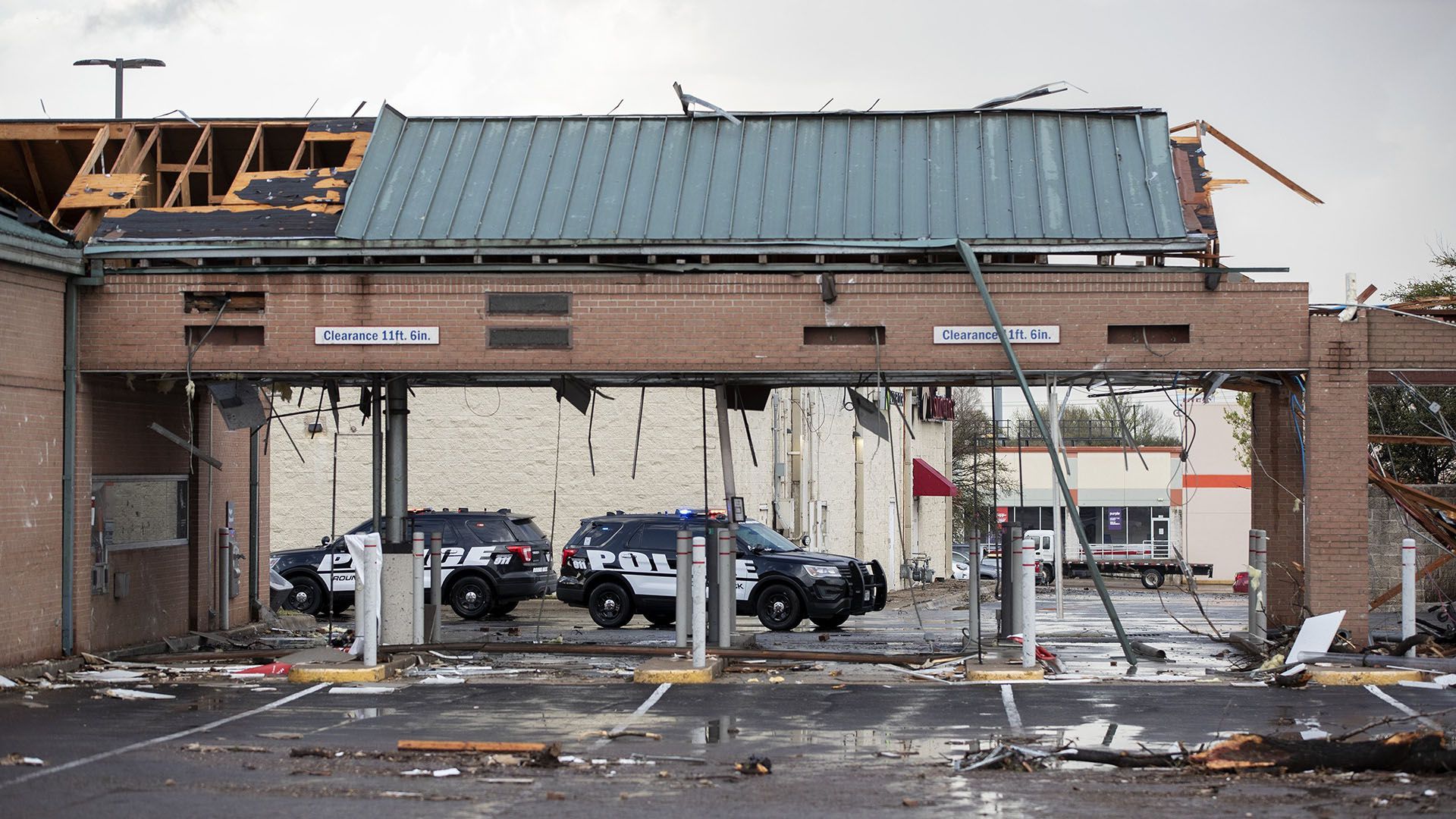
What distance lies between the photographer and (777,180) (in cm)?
1908

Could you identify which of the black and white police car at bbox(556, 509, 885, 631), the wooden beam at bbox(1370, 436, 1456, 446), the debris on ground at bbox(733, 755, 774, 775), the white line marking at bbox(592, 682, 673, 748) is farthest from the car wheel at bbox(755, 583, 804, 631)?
the debris on ground at bbox(733, 755, 774, 775)

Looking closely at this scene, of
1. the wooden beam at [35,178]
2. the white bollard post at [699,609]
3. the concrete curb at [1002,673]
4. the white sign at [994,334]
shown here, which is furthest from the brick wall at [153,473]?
the concrete curb at [1002,673]

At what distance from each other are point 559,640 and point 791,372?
18.3ft

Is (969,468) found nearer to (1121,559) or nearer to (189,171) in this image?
(1121,559)

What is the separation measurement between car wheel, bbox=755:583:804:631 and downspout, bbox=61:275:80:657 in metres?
9.80

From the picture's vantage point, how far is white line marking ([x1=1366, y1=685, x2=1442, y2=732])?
12.1 m

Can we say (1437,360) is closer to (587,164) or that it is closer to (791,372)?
(791,372)

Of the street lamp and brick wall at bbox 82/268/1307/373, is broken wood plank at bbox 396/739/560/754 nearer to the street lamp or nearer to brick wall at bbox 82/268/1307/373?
brick wall at bbox 82/268/1307/373

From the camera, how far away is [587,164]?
19.6 metres

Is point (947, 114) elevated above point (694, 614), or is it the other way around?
point (947, 114)

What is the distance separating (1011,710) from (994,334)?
18.3 ft

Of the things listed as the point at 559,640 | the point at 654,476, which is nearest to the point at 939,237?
the point at 559,640

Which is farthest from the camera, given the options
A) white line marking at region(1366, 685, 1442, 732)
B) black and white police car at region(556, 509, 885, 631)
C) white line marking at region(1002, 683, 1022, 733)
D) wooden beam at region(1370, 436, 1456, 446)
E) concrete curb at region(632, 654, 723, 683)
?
black and white police car at region(556, 509, 885, 631)

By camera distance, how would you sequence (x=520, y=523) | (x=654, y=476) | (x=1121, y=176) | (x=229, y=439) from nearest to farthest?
(x=1121, y=176)
(x=229, y=439)
(x=520, y=523)
(x=654, y=476)
